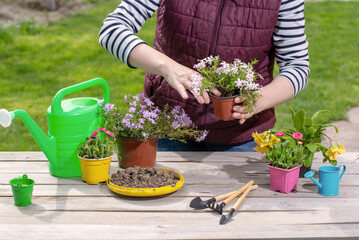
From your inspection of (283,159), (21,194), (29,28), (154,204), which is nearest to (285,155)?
(283,159)

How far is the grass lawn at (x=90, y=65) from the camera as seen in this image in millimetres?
5340

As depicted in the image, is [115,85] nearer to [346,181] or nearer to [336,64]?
[336,64]

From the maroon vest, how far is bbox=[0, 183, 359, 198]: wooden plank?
490 mm

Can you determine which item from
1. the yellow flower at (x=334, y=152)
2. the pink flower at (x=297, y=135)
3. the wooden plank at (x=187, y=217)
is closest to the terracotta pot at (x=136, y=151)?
the wooden plank at (x=187, y=217)

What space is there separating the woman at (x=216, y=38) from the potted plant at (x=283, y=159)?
0.70ft

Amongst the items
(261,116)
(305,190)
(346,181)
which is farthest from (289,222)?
(261,116)

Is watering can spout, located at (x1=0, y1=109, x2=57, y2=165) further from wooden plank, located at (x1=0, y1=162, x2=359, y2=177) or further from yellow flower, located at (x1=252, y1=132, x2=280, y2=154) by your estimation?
yellow flower, located at (x1=252, y1=132, x2=280, y2=154)

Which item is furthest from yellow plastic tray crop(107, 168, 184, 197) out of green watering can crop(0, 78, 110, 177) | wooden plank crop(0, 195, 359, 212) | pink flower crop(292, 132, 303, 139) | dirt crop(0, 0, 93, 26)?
dirt crop(0, 0, 93, 26)

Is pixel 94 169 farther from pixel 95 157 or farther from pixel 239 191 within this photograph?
pixel 239 191

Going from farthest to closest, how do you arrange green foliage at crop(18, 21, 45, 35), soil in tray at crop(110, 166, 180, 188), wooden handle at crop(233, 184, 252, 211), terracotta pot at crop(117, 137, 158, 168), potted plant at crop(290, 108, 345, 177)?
1. green foliage at crop(18, 21, 45, 35)
2. terracotta pot at crop(117, 137, 158, 168)
3. potted plant at crop(290, 108, 345, 177)
4. soil in tray at crop(110, 166, 180, 188)
5. wooden handle at crop(233, 184, 252, 211)

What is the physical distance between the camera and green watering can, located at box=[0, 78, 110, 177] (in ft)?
6.20

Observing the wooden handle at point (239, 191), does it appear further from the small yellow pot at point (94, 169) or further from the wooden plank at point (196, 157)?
the small yellow pot at point (94, 169)

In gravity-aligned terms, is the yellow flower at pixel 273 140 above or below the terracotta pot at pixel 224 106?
below

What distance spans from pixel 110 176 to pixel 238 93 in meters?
0.60
